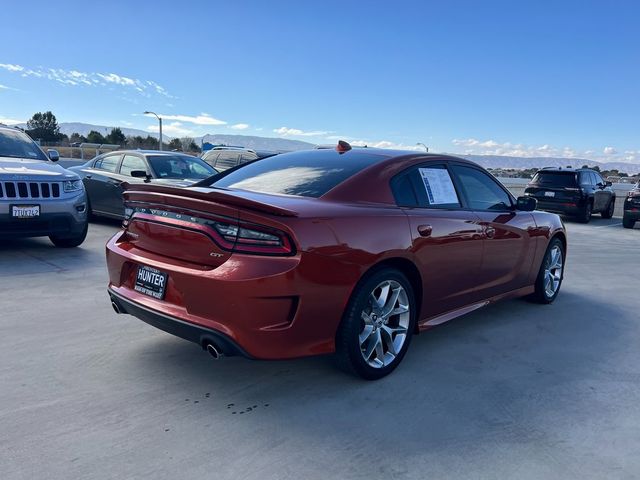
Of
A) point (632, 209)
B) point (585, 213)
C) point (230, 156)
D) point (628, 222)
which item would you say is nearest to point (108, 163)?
point (230, 156)

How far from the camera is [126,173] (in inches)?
386

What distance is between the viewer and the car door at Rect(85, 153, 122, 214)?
9.77 meters

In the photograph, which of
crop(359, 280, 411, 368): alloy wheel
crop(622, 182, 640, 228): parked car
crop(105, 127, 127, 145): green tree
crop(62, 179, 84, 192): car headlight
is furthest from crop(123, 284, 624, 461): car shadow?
→ crop(105, 127, 127, 145): green tree

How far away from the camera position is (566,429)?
294 cm

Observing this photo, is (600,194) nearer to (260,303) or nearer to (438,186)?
(438,186)

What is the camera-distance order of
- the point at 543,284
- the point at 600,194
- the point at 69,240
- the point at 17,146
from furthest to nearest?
the point at 600,194
the point at 17,146
the point at 69,240
the point at 543,284

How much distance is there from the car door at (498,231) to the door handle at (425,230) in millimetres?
766

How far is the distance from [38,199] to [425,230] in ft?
16.7

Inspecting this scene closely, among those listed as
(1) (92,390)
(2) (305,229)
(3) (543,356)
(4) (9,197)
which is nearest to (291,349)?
(2) (305,229)

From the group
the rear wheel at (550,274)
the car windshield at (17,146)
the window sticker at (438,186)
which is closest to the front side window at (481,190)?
the window sticker at (438,186)

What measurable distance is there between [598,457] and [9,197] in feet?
21.1

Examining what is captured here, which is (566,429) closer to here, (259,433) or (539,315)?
(259,433)

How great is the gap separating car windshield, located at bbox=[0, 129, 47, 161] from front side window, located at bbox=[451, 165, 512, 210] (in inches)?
244

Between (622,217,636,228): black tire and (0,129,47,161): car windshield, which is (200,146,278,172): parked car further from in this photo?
(622,217,636,228): black tire
